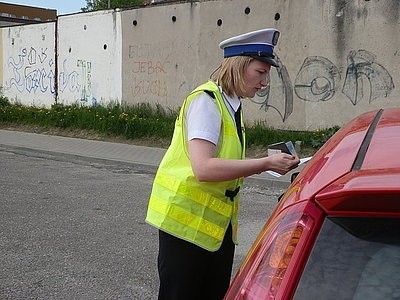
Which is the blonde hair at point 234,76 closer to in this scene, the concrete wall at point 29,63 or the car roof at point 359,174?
the car roof at point 359,174

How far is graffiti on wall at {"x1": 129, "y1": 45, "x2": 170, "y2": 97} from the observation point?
16.6 m

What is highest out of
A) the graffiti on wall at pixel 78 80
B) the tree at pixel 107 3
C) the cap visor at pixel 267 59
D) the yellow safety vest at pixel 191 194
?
the tree at pixel 107 3

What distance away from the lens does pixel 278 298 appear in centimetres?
141

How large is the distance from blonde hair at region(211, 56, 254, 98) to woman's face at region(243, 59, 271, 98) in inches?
0.7

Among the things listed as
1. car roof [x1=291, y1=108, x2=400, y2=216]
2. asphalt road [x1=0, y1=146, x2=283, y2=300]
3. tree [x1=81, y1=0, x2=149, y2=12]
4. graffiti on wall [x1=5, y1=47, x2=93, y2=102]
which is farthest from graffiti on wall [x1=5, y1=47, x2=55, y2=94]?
tree [x1=81, y1=0, x2=149, y2=12]

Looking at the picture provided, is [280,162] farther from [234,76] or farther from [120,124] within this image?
[120,124]

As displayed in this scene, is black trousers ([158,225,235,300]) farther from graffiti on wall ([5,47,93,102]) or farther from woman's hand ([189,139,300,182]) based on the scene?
graffiti on wall ([5,47,93,102])

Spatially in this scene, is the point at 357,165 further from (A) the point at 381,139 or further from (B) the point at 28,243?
(B) the point at 28,243

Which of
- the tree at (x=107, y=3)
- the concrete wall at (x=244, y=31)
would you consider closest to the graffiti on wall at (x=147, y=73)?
the concrete wall at (x=244, y=31)

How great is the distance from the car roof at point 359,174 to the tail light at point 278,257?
56 millimetres

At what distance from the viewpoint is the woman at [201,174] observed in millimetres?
2562

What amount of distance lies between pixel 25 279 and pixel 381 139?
3.86 metres

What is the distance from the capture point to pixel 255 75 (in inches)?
105

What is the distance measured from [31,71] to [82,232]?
15480 millimetres
